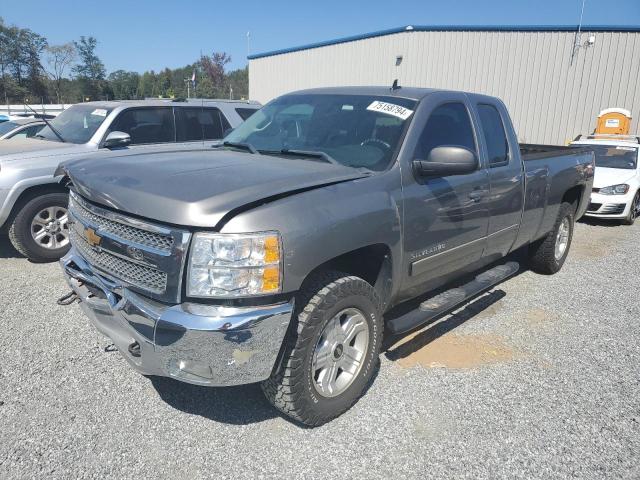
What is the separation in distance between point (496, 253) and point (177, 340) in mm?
3055

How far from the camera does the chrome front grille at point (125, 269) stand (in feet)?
7.78

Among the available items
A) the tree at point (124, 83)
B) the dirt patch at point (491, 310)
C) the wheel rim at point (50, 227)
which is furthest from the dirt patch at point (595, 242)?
the tree at point (124, 83)

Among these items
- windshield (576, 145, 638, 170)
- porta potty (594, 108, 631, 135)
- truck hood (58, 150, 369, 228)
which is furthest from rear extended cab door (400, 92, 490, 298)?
porta potty (594, 108, 631, 135)

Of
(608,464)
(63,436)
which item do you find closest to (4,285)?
(63,436)

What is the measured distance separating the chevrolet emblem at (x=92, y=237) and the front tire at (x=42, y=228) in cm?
293

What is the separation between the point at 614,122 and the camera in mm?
13664

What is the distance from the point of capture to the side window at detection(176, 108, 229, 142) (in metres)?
6.89

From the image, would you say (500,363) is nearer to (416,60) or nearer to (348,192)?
(348,192)

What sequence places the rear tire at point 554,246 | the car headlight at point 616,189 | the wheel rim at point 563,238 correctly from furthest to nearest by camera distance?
the car headlight at point 616,189 < the wheel rim at point 563,238 < the rear tire at point 554,246

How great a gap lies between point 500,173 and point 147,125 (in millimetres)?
4765

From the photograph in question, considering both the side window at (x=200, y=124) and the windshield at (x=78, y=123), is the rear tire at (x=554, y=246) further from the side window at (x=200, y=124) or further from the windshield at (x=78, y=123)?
the windshield at (x=78, y=123)

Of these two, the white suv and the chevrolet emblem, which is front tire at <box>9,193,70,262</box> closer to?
the chevrolet emblem

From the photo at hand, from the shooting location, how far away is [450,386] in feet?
10.7

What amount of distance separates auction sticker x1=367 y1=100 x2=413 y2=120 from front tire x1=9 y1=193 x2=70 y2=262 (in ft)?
12.6
